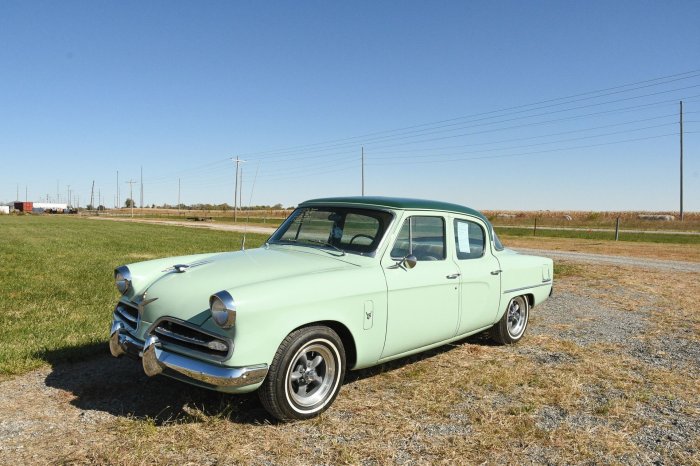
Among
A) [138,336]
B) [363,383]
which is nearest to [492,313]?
[363,383]

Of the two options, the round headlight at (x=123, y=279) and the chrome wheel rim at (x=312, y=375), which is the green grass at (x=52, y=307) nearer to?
A: the round headlight at (x=123, y=279)

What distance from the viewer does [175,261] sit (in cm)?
474

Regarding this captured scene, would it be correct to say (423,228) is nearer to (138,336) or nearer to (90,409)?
(138,336)

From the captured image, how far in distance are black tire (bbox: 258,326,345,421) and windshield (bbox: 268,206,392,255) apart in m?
0.93

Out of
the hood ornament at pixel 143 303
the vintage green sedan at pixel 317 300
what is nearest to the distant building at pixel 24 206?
the vintage green sedan at pixel 317 300

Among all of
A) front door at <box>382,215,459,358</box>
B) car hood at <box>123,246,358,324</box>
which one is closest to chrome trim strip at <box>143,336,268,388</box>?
car hood at <box>123,246,358,324</box>

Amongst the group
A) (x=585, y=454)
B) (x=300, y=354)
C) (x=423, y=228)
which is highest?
(x=423, y=228)

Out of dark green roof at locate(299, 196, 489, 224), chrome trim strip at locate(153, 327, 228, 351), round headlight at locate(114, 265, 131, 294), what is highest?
dark green roof at locate(299, 196, 489, 224)

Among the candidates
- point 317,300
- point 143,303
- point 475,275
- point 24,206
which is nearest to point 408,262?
point 317,300

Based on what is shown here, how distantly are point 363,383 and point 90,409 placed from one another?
2110mm

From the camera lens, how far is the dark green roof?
454 cm

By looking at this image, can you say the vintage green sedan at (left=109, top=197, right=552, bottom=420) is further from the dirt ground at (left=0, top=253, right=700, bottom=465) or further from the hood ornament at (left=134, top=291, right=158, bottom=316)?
the dirt ground at (left=0, top=253, right=700, bottom=465)

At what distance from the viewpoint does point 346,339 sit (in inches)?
153

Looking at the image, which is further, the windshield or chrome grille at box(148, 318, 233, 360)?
the windshield
